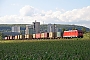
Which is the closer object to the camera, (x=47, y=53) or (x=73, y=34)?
(x=47, y=53)

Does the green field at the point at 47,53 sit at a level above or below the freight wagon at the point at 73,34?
above

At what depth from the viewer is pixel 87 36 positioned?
90.1 metres

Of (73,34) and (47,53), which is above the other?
(47,53)

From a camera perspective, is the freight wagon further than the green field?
Yes

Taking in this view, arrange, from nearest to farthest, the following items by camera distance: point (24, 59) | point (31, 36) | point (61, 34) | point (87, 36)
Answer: point (24, 59) < point (87, 36) < point (61, 34) < point (31, 36)

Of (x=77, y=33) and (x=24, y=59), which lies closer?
(x=24, y=59)

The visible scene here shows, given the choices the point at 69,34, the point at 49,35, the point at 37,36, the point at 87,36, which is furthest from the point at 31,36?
the point at 87,36

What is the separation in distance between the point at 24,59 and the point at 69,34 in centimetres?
8492

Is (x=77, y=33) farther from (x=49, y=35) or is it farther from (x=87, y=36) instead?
(x=49, y=35)

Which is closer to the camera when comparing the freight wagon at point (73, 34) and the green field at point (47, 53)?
the green field at point (47, 53)

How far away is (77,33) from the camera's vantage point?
3740 inches

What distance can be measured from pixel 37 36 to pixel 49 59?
107 metres

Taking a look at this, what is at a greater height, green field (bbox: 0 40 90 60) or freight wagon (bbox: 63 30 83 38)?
green field (bbox: 0 40 90 60)

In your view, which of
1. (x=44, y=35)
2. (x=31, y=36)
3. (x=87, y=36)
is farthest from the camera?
(x=31, y=36)
